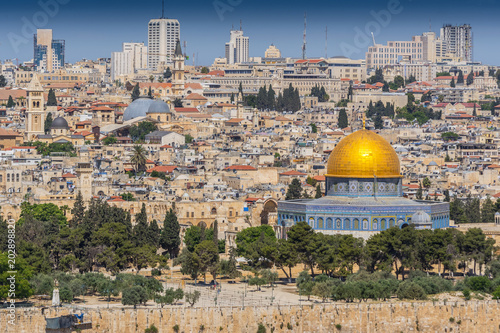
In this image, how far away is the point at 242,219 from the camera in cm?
6862

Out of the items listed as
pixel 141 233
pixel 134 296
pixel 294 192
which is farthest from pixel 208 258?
pixel 294 192

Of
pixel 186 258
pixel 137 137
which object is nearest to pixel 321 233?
pixel 186 258

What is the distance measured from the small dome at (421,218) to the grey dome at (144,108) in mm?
60293

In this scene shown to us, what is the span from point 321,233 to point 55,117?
66288 millimetres

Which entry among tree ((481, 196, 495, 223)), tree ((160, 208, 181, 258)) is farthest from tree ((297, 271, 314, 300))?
tree ((481, 196, 495, 223))

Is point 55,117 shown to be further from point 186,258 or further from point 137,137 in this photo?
point 186,258

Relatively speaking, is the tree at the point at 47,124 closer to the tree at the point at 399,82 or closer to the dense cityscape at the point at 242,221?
the dense cityscape at the point at 242,221

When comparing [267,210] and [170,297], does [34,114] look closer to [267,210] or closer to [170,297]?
[267,210]

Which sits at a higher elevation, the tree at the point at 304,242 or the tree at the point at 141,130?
the tree at the point at 141,130

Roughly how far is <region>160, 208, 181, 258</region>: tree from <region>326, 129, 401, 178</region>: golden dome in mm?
7128

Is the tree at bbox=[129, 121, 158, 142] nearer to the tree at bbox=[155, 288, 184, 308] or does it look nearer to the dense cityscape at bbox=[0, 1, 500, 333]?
the dense cityscape at bbox=[0, 1, 500, 333]

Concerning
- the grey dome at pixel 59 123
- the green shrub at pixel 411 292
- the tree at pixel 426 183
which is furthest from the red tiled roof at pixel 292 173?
the green shrub at pixel 411 292

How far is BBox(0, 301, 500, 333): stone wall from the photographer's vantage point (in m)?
44.7

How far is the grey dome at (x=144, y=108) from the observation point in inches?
4619
